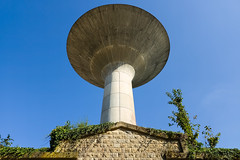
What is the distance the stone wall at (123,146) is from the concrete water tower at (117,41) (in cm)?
378

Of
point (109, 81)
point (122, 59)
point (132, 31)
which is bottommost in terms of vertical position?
point (109, 81)

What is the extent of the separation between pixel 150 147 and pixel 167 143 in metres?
0.70

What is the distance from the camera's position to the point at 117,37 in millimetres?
11469

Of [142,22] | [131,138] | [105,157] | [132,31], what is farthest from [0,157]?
[142,22]

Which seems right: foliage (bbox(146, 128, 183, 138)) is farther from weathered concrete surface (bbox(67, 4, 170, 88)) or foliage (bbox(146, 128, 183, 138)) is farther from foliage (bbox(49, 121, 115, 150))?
weathered concrete surface (bbox(67, 4, 170, 88))

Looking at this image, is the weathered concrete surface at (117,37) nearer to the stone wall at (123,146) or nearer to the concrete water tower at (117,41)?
the concrete water tower at (117,41)

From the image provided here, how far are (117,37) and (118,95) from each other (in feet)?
14.7

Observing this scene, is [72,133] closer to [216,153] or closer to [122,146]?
[122,146]

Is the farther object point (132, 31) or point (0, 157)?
point (132, 31)

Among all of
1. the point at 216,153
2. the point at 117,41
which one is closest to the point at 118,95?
the point at 117,41

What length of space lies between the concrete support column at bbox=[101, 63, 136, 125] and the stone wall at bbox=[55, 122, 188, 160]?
201 cm

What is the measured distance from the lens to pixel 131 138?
6.35 meters

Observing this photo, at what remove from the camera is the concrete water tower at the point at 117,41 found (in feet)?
36.2

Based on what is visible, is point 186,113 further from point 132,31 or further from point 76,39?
point 76,39
